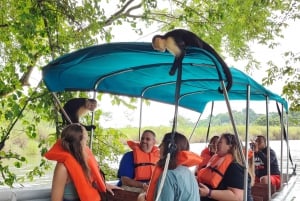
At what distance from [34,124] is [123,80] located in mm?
1172

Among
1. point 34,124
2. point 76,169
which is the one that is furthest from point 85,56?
point 34,124

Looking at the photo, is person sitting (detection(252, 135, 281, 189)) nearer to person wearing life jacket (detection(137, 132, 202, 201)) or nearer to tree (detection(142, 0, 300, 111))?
tree (detection(142, 0, 300, 111))

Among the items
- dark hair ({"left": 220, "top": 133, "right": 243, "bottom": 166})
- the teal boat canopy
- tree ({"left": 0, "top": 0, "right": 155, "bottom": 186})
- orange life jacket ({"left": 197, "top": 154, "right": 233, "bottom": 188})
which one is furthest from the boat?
tree ({"left": 0, "top": 0, "right": 155, "bottom": 186})

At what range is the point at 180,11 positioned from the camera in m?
7.61

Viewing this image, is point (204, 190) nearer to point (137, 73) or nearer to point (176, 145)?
point (176, 145)

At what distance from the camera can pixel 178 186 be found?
238cm

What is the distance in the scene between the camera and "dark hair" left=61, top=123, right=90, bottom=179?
2697 mm

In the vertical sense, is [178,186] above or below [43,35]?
below

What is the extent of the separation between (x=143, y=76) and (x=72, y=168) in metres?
1.54

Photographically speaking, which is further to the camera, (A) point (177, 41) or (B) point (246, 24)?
(B) point (246, 24)

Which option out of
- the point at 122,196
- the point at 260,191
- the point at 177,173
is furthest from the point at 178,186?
the point at 260,191

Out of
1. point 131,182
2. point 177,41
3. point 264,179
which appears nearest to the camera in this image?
point 177,41

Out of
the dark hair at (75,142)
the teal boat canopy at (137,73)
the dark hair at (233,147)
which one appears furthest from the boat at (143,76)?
the dark hair at (75,142)

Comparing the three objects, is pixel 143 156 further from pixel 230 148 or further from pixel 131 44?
pixel 131 44
